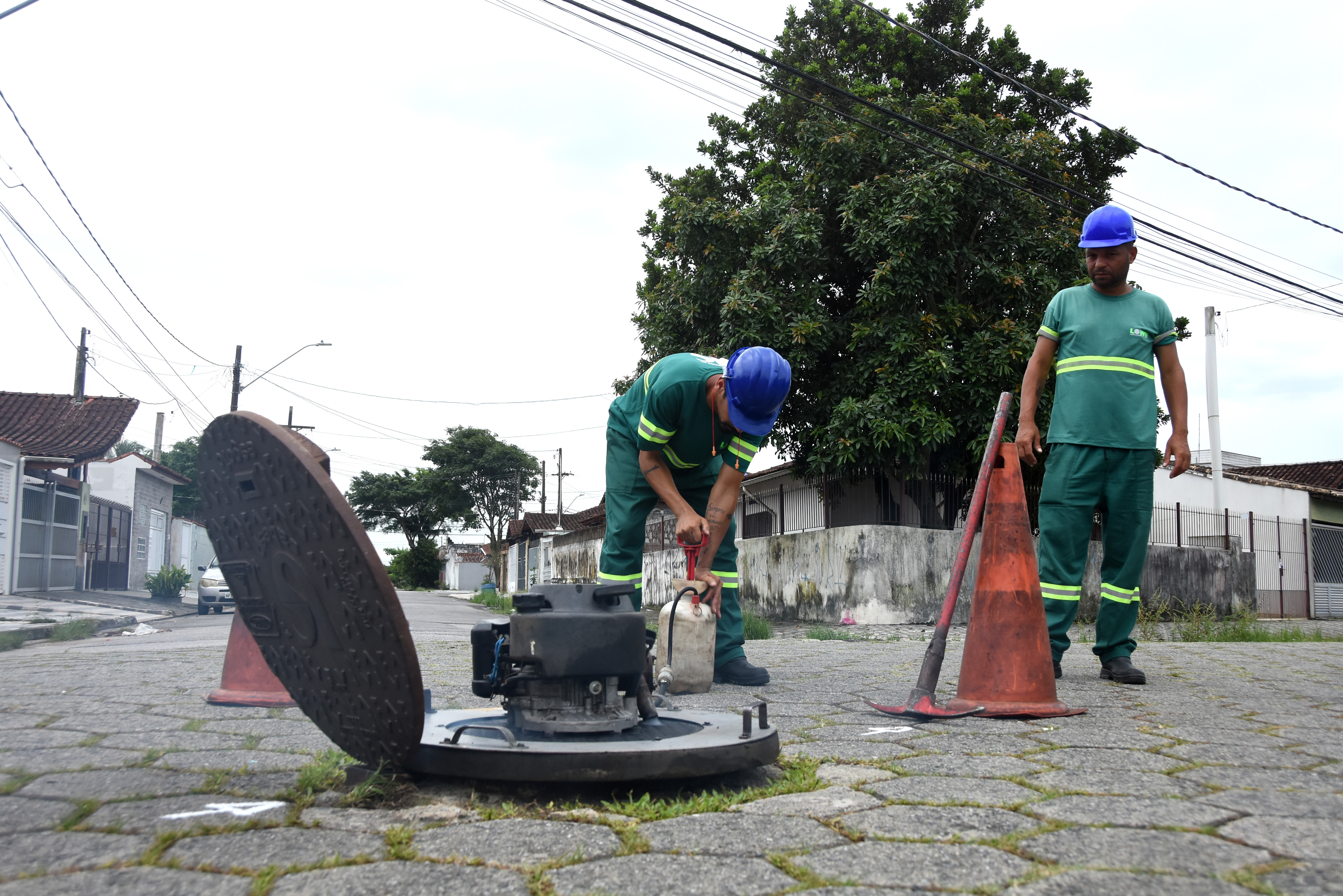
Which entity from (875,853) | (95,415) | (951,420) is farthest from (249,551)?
(95,415)

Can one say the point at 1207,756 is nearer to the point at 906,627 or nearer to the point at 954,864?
the point at 954,864

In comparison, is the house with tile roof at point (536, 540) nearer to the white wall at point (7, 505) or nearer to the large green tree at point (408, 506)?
the large green tree at point (408, 506)

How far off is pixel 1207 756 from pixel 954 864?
48.7 inches

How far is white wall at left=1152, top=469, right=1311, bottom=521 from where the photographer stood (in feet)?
69.6

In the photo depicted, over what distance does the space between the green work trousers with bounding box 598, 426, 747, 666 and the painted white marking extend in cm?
191

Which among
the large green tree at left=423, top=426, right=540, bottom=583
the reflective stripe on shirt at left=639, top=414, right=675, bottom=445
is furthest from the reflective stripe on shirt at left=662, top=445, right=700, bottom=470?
the large green tree at left=423, top=426, right=540, bottom=583

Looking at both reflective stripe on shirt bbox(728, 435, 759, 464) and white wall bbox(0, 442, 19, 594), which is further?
white wall bbox(0, 442, 19, 594)

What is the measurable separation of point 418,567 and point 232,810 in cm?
5292

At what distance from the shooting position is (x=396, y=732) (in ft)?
5.62

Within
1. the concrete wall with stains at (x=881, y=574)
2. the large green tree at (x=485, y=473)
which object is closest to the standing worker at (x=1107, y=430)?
the concrete wall with stains at (x=881, y=574)

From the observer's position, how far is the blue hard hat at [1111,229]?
3.76 meters

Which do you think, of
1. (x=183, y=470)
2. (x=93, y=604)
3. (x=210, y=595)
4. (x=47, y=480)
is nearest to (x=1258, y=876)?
(x=93, y=604)

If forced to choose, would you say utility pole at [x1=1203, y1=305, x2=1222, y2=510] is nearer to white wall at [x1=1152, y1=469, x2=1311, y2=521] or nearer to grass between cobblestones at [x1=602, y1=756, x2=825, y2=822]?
white wall at [x1=1152, y1=469, x2=1311, y2=521]

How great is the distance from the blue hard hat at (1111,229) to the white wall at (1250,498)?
1924 cm
